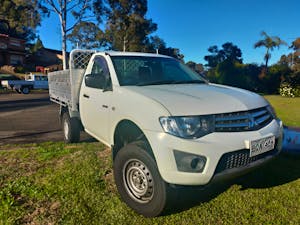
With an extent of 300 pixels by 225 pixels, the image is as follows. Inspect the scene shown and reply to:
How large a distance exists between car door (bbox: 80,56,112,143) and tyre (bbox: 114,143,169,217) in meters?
0.70

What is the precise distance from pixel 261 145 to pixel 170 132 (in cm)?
103

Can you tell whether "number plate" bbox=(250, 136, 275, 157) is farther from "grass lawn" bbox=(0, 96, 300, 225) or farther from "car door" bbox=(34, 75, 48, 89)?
"car door" bbox=(34, 75, 48, 89)

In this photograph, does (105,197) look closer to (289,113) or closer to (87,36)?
(289,113)

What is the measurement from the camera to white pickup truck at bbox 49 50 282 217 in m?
2.38

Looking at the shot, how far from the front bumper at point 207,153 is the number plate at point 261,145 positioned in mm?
59

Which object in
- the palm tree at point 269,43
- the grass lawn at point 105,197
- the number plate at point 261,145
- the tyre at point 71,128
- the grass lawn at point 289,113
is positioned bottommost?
the grass lawn at point 105,197

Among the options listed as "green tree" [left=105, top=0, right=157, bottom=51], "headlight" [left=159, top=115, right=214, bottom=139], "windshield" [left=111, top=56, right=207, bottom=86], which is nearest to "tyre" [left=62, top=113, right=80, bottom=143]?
"windshield" [left=111, top=56, right=207, bottom=86]

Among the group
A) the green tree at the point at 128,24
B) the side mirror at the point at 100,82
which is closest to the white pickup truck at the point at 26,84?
the green tree at the point at 128,24

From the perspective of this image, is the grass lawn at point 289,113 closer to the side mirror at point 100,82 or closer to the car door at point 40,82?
the side mirror at point 100,82

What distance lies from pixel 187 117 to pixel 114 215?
4.61ft

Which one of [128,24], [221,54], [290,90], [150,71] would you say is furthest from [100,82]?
[221,54]

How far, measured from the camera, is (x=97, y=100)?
12.1ft

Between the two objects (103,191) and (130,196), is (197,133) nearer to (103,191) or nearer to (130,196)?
(130,196)

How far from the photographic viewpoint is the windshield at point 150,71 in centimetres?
349
